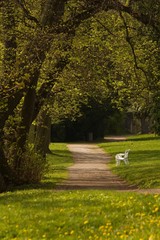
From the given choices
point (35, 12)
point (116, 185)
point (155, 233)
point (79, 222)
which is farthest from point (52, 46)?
point (155, 233)

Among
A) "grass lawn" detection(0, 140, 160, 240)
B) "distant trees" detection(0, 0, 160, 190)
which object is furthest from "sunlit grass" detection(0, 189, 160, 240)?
"distant trees" detection(0, 0, 160, 190)

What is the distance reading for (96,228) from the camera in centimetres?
1019

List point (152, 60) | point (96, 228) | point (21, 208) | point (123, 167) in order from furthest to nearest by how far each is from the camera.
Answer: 1. point (123, 167)
2. point (152, 60)
3. point (21, 208)
4. point (96, 228)

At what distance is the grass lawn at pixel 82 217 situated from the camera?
9523 millimetres

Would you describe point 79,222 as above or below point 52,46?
below

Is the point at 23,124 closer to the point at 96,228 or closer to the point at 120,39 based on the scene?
the point at 120,39

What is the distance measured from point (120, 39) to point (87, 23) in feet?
8.99

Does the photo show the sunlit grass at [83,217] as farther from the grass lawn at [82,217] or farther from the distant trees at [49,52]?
the distant trees at [49,52]

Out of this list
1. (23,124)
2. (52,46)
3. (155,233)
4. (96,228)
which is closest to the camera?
(155,233)

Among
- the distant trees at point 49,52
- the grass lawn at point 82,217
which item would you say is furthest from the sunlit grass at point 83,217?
the distant trees at point 49,52

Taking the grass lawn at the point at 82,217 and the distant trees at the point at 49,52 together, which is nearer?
the grass lawn at the point at 82,217

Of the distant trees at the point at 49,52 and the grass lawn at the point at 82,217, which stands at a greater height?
the distant trees at the point at 49,52

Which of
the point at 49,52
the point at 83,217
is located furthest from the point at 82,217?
the point at 49,52

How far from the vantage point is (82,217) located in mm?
11234
